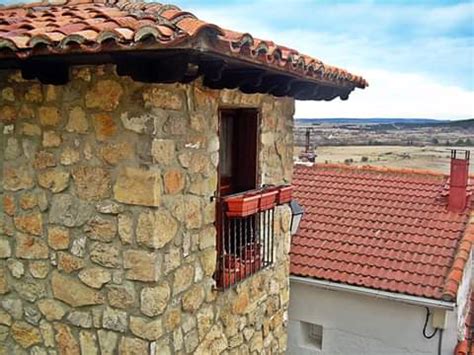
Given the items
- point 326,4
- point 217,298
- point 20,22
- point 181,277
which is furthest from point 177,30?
point 326,4

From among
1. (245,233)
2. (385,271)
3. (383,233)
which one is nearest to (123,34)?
(245,233)

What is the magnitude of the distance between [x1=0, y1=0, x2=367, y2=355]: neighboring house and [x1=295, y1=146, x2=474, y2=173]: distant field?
2083 centimetres

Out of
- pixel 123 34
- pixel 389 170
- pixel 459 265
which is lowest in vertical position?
pixel 459 265

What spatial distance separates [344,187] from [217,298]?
15.8 feet

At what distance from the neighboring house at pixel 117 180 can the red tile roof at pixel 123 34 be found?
0.05 feet

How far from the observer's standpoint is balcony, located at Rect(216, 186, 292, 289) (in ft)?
14.5

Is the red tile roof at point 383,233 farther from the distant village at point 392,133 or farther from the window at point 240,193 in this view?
the distant village at point 392,133

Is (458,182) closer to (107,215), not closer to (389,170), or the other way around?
(389,170)

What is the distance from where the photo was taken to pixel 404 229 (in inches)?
297

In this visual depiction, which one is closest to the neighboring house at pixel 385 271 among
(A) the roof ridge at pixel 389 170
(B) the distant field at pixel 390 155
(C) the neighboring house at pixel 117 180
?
(A) the roof ridge at pixel 389 170

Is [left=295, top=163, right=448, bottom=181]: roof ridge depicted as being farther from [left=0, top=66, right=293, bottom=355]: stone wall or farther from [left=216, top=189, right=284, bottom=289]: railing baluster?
[left=0, top=66, right=293, bottom=355]: stone wall

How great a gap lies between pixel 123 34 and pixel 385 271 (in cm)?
489

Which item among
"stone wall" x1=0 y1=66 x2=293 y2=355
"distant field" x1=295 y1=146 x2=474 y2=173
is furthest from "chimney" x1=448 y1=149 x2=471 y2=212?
"distant field" x1=295 y1=146 x2=474 y2=173

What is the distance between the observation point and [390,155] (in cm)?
3070
